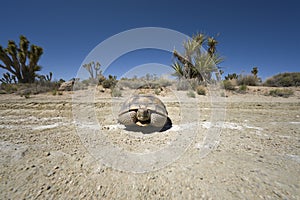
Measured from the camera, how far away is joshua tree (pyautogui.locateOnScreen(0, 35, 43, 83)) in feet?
39.7

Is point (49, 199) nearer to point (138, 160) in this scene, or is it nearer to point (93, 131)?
point (138, 160)

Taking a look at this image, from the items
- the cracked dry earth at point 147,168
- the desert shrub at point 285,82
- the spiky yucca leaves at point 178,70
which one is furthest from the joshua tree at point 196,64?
the cracked dry earth at point 147,168

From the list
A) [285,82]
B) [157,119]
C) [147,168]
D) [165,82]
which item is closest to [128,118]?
[157,119]

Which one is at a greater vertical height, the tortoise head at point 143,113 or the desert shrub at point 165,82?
the desert shrub at point 165,82

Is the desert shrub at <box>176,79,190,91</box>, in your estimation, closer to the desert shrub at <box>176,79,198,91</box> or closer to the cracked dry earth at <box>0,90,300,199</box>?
the desert shrub at <box>176,79,198,91</box>

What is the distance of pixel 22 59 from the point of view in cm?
1230

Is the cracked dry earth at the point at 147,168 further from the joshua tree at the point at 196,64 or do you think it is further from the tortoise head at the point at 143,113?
the joshua tree at the point at 196,64

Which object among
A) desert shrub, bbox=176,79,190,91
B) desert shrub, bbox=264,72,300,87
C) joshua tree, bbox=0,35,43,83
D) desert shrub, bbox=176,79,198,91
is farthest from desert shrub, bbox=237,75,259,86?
joshua tree, bbox=0,35,43,83

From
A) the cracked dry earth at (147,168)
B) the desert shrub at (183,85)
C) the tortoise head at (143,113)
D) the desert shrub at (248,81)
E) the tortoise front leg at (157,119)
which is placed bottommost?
the cracked dry earth at (147,168)

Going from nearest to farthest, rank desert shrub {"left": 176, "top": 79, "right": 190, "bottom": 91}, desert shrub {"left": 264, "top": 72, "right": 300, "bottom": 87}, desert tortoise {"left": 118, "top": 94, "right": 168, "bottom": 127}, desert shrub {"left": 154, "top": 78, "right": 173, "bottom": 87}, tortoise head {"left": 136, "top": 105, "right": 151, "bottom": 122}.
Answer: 1. tortoise head {"left": 136, "top": 105, "right": 151, "bottom": 122}
2. desert tortoise {"left": 118, "top": 94, "right": 168, "bottom": 127}
3. desert shrub {"left": 176, "top": 79, "right": 190, "bottom": 91}
4. desert shrub {"left": 264, "top": 72, "right": 300, "bottom": 87}
5. desert shrub {"left": 154, "top": 78, "right": 173, "bottom": 87}

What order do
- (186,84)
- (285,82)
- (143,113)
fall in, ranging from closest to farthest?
(143,113) < (186,84) < (285,82)

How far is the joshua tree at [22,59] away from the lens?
39.7 ft

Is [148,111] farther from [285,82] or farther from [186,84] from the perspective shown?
[285,82]

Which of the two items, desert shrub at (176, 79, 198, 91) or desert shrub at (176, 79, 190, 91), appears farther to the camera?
desert shrub at (176, 79, 190, 91)
